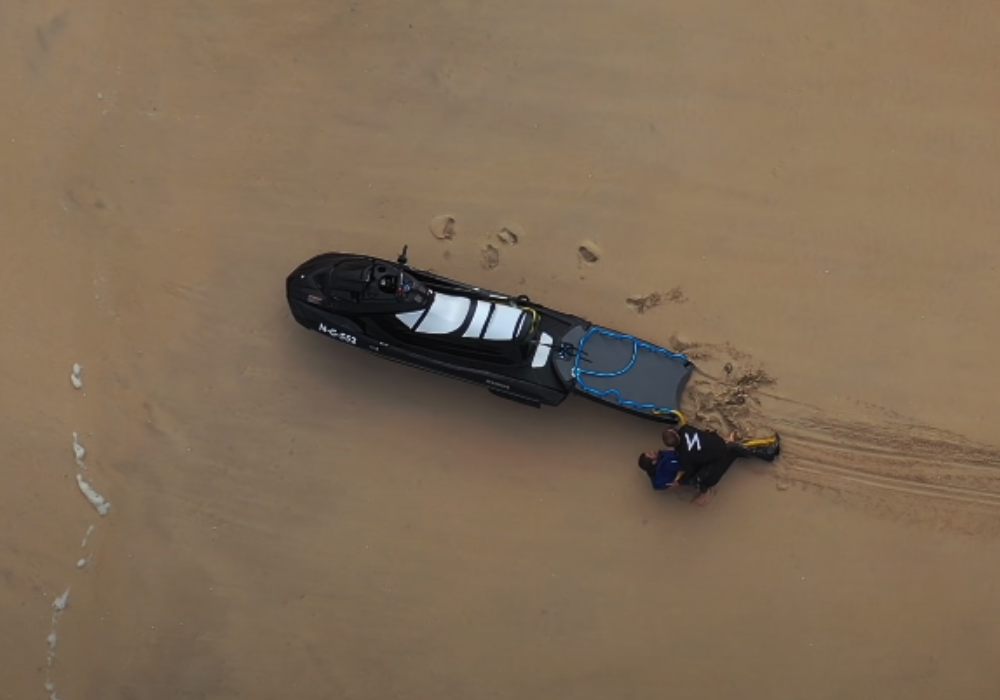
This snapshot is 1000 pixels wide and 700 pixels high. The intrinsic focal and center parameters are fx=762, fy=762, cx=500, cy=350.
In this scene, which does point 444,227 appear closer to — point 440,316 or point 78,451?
point 440,316

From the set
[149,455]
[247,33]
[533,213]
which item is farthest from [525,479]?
[247,33]

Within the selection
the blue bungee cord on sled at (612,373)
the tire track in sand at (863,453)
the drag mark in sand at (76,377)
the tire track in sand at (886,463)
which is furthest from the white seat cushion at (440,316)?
the drag mark in sand at (76,377)

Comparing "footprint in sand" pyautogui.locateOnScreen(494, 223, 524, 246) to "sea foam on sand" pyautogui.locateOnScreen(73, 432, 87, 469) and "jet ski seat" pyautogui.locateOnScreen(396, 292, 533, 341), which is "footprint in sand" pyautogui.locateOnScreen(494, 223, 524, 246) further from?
"sea foam on sand" pyautogui.locateOnScreen(73, 432, 87, 469)

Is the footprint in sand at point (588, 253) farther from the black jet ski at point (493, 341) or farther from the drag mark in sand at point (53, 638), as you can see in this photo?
the drag mark in sand at point (53, 638)

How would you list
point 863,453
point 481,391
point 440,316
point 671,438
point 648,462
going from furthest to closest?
1. point 481,391
2. point 863,453
3. point 648,462
4. point 440,316
5. point 671,438

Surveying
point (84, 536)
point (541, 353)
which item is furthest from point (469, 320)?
point (84, 536)

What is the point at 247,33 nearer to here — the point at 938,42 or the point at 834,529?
the point at 938,42

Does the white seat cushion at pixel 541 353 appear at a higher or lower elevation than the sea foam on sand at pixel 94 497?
higher
